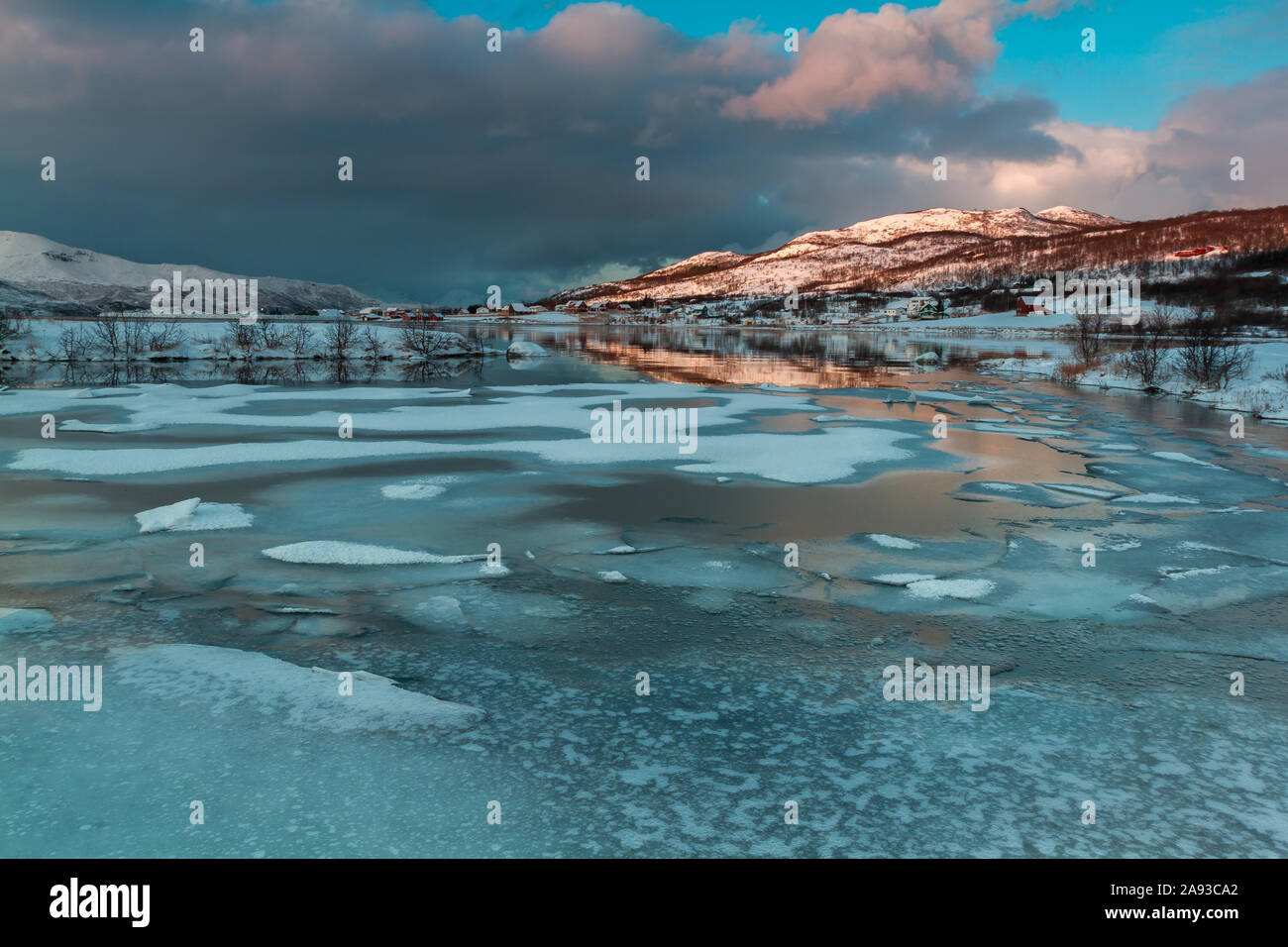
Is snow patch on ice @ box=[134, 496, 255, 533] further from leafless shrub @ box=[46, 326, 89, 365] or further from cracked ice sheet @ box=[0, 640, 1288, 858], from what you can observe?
leafless shrub @ box=[46, 326, 89, 365]

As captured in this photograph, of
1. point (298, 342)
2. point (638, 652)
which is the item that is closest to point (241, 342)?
point (298, 342)

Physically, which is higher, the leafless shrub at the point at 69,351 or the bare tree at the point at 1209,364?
the leafless shrub at the point at 69,351

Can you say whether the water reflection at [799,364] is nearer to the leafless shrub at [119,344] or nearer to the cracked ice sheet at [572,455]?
the cracked ice sheet at [572,455]

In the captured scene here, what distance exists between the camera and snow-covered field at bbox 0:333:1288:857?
3527 millimetres

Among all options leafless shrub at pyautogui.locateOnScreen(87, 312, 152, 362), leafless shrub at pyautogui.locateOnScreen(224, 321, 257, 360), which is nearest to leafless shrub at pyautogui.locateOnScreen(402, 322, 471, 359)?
leafless shrub at pyautogui.locateOnScreen(224, 321, 257, 360)

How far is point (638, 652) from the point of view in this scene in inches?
213

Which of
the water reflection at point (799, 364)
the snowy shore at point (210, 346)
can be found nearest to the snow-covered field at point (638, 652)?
the water reflection at point (799, 364)

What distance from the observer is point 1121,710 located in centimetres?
461

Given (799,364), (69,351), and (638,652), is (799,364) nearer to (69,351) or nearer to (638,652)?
(69,351)

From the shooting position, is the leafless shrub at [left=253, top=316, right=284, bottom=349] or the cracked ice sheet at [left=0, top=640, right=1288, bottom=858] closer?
the cracked ice sheet at [left=0, top=640, right=1288, bottom=858]

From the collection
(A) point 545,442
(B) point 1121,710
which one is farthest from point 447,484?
(B) point 1121,710

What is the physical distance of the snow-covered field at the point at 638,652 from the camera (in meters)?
3.53
